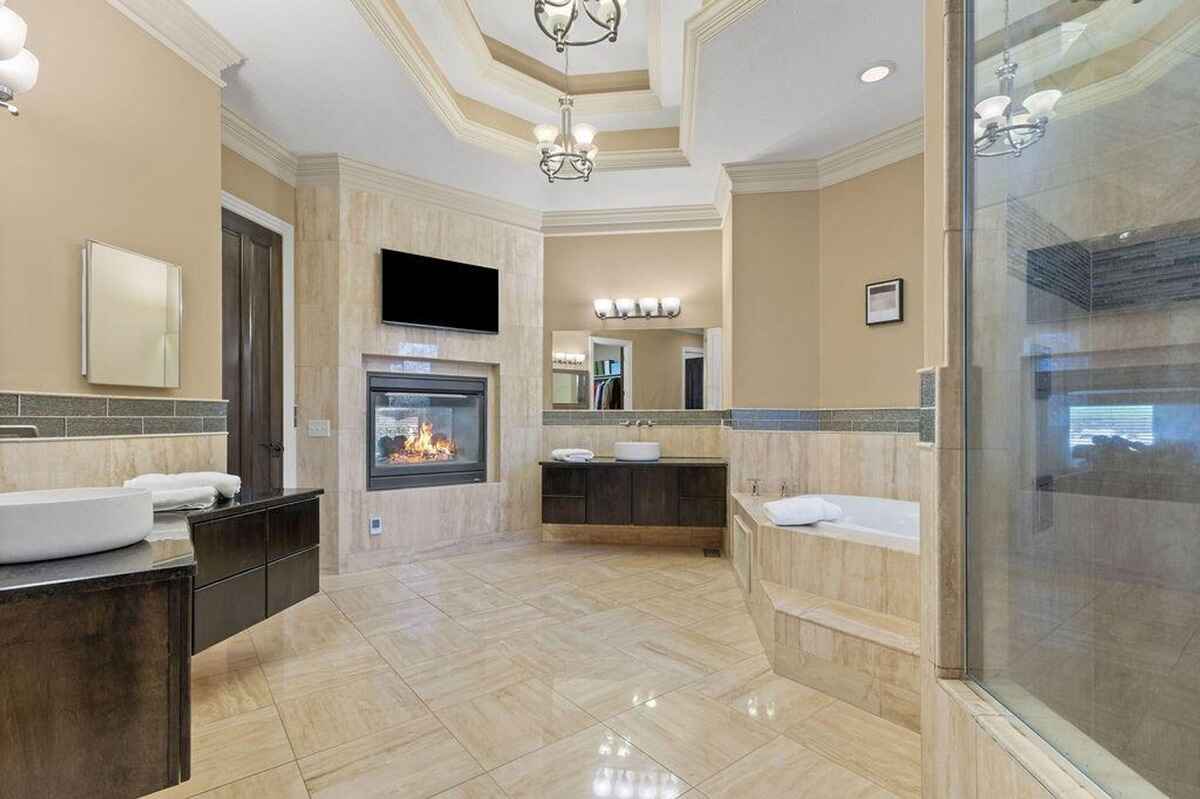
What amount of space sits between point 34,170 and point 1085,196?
3.24 m

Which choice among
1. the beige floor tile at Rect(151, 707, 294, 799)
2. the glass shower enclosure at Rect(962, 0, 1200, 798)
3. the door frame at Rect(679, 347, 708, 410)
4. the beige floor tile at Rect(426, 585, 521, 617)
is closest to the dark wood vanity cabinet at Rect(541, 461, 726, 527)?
the door frame at Rect(679, 347, 708, 410)

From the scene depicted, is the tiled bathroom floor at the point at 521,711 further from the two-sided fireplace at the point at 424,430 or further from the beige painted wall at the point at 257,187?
the beige painted wall at the point at 257,187

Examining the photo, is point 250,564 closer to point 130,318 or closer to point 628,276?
point 130,318

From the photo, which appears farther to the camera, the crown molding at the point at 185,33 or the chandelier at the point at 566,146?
the chandelier at the point at 566,146

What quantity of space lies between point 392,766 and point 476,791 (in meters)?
0.34

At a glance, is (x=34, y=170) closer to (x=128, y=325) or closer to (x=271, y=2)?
(x=128, y=325)

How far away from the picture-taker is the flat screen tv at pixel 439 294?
4383 millimetres

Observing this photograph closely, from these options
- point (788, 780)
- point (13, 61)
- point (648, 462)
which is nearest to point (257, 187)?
point (13, 61)

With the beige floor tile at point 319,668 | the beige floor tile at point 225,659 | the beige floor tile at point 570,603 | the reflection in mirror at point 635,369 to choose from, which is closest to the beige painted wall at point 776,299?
the reflection in mirror at point 635,369

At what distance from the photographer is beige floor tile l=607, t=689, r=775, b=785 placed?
→ 6.30ft

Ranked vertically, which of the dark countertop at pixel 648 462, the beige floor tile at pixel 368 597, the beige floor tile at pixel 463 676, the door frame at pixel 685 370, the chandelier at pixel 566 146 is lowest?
the beige floor tile at pixel 368 597

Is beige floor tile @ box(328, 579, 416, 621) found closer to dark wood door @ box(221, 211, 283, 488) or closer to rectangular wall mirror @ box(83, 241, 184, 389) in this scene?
dark wood door @ box(221, 211, 283, 488)

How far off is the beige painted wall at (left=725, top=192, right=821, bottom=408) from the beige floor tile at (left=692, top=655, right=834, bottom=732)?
2189 millimetres

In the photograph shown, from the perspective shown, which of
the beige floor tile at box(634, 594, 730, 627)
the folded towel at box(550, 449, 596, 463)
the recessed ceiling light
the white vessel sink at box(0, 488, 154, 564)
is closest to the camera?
the white vessel sink at box(0, 488, 154, 564)
